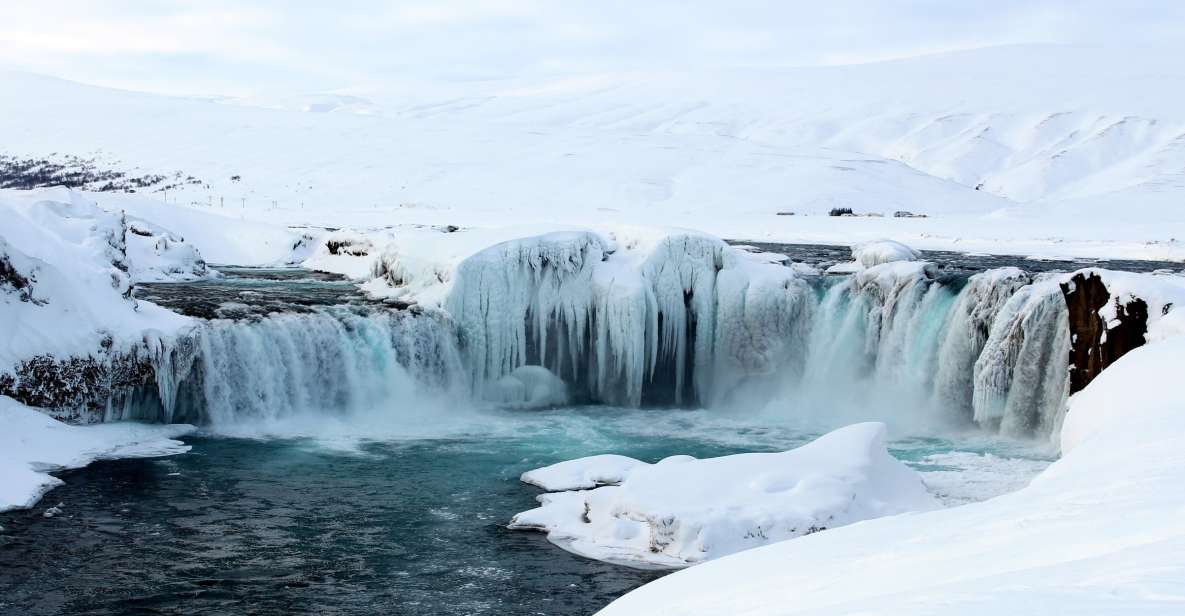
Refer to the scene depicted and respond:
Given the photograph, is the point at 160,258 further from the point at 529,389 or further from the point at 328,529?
the point at 328,529

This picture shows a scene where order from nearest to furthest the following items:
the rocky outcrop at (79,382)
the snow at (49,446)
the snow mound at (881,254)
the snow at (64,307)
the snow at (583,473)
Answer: the snow at (49,446), the snow at (583,473), the rocky outcrop at (79,382), the snow at (64,307), the snow mound at (881,254)

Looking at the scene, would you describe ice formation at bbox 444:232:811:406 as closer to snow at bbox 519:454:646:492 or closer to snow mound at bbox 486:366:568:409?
snow mound at bbox 486:366:568:409

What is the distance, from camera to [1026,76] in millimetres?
98250

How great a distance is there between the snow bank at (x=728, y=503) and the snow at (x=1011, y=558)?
9.74ft

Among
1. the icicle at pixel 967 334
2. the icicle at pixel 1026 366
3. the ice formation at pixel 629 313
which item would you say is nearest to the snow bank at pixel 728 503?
the icicle at pixel 1026 366

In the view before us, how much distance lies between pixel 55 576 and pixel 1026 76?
3911 inches

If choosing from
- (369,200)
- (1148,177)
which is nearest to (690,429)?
(369,200)

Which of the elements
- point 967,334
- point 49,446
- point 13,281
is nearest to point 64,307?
point 13,281

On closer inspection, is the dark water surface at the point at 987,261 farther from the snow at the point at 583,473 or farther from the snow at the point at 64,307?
the snow at the point at 64,307

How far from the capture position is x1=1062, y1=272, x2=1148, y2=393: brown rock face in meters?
15.9

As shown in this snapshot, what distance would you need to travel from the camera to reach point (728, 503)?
1195 centimetres

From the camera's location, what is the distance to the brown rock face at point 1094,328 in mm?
15922

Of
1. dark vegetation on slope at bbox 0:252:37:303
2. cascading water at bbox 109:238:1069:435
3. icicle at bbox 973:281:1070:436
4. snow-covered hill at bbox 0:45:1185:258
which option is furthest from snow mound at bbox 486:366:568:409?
snow-covered hill at bbox 0:45:1185:258

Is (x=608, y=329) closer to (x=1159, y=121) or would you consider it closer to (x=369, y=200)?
(x=369, y=200)
